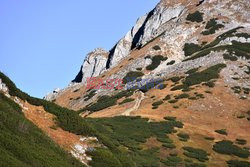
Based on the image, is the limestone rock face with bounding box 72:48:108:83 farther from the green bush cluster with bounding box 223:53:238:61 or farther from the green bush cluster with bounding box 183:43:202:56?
the green bush cluster with bounding box 223:53:238:61

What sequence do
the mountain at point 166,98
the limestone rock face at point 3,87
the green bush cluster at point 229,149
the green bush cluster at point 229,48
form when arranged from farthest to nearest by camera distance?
the green bush cluster at point 229,48 → the green bush cluster at point 229,149 → the mountain at point 166,98 → the limestone rock face at point 3,87

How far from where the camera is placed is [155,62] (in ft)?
329

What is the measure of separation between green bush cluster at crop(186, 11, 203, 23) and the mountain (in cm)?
28

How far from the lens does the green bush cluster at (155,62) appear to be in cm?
9856

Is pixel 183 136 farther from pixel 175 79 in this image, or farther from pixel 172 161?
pixel 175 79

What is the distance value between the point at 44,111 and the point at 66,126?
238 cm

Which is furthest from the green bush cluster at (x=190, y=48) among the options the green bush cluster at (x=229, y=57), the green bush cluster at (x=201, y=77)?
the green bush cluster at (x=201, y=77)

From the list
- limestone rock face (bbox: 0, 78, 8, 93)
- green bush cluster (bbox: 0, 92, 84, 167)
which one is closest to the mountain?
limestone rock face (bbox: 0, 78, 8, 93)

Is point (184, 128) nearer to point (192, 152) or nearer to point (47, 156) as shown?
point (192, 152)

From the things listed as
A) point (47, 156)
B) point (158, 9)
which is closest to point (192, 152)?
point (47, 156)

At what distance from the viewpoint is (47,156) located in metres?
21.2

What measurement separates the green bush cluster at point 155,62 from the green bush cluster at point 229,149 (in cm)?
5144

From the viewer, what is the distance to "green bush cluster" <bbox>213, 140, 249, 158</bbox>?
45.2m

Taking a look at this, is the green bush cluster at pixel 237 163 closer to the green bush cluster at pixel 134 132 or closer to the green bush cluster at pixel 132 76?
the green bush cluster at pixel 134 132
